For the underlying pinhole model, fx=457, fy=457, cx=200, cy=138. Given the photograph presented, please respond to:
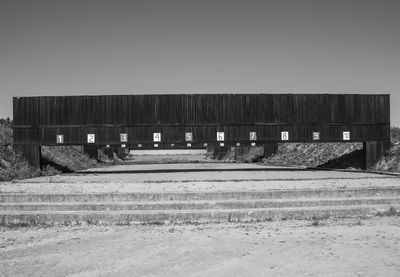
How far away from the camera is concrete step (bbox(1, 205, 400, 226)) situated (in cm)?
1202

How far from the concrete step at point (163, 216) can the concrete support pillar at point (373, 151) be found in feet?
73.0

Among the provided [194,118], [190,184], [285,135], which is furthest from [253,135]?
[190,184]

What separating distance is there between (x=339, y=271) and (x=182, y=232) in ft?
13.8

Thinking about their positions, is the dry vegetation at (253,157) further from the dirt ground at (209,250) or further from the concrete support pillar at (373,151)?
the dirt ground at (209,250)

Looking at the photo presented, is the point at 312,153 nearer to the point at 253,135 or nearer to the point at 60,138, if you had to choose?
the point at 253,135

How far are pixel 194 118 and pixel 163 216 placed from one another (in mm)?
20377

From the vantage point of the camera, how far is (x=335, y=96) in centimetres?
3288

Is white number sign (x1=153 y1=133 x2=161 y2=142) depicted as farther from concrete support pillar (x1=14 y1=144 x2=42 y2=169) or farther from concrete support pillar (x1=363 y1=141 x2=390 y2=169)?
concrete support pillar (x1=363 y1=141 x2=390 y2=169)

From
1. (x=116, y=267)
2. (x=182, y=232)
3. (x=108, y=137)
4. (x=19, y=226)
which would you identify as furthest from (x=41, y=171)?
(x=116, y=267)

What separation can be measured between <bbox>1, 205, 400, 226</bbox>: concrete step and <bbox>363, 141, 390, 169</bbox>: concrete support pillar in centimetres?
2225

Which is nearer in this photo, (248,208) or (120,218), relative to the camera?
(120,218)

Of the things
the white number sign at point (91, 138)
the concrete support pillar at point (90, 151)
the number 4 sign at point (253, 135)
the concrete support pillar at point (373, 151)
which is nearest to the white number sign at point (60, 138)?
the white number sign at point (91, 138)

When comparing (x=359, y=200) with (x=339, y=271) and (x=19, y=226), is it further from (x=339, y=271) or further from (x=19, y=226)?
(x=19, y=226)

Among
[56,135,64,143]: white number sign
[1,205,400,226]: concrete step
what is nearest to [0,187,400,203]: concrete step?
[1,205,400,226]: concrete step
